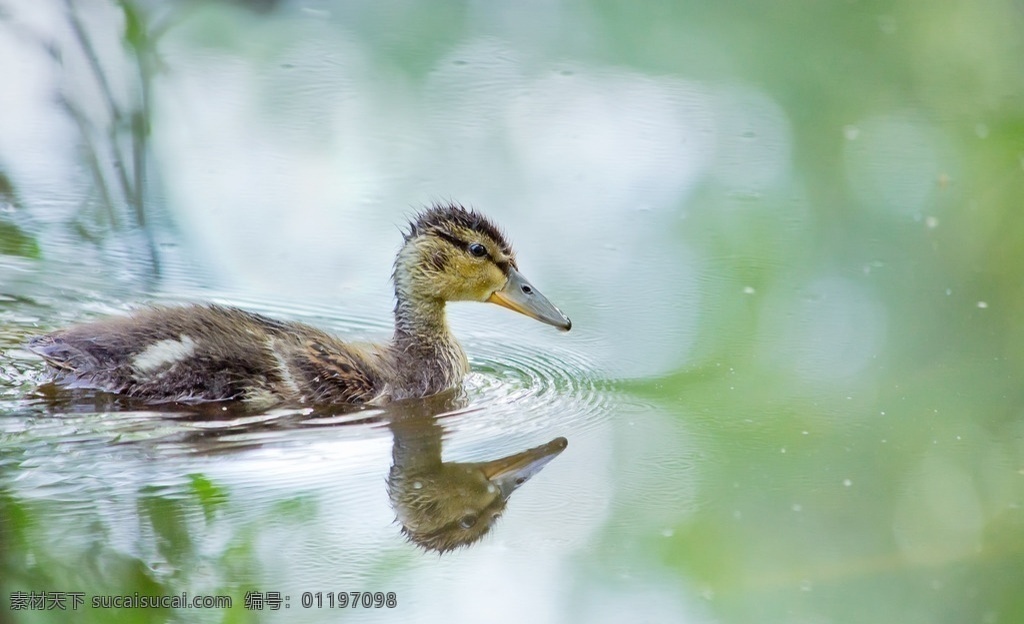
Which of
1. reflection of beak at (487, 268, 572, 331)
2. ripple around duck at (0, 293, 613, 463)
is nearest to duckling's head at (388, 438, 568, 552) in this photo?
ripple around duck at (0, 293, 613, 463)

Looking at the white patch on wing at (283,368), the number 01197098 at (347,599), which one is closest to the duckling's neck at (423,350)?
the white patch on wing at (283,368)

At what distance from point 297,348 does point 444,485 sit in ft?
3.29

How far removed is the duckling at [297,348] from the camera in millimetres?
4949

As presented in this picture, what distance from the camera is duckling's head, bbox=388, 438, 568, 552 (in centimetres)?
399

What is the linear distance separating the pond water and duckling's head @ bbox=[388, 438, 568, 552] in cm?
3

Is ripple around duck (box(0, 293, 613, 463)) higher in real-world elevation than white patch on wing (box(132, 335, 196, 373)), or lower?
lower

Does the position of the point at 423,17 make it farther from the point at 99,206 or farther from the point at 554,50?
the point at 99,206

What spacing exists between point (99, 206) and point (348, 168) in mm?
1075

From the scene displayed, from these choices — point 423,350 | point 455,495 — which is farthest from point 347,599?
point 423,350

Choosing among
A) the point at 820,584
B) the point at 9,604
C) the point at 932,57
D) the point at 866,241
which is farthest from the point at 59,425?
the point at 932,57

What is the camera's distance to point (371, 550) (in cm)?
383

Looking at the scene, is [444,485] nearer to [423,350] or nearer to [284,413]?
[284,413]

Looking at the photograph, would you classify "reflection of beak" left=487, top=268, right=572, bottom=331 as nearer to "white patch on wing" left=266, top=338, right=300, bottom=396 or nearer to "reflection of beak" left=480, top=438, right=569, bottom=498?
"reflection of beak" left=480, top=438, right=569, bottom=498

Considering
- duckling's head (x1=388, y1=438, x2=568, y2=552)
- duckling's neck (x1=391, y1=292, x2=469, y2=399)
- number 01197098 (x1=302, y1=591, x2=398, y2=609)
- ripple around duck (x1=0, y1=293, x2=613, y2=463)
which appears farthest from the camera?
duckling's neck (x1=391, y1=292, x2=469, y2=399)
